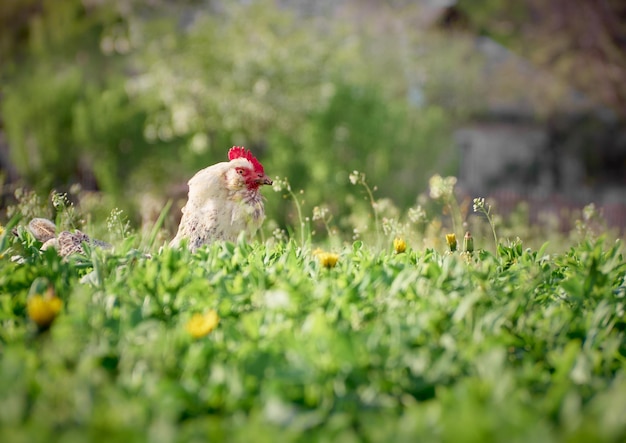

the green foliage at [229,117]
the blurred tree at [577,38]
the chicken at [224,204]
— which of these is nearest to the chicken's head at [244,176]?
the chicken at [224,204]

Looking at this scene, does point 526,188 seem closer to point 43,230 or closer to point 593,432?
point 43,230

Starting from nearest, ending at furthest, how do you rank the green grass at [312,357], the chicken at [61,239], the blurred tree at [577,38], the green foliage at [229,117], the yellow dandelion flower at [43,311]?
the green grass at [312,357] < the yellow dandelion flower at [43,311] < the chicken at [61,239] < the green foliage at [229,117] < the blurred tree at [577,38]

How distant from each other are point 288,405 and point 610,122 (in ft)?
83.8

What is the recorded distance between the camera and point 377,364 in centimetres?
172

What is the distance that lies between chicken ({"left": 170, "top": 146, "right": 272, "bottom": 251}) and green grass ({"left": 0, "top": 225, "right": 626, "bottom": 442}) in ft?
2.60

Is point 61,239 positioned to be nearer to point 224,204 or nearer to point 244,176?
point 224,204

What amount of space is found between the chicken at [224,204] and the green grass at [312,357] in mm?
794

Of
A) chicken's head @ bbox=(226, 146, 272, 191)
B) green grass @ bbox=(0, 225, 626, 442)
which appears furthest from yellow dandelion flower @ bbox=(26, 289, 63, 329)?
chicken's head @ bbox=(226, 146, 272, 191)

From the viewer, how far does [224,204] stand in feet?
11.2

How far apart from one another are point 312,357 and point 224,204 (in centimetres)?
185

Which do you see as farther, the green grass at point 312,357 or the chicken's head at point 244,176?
the chicken's head at point 244,176

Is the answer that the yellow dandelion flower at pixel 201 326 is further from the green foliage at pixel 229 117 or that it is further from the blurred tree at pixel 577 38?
the blurred tree at pixel 577 38

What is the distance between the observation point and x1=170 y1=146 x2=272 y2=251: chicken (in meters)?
3.40

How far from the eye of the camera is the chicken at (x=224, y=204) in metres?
3.40
